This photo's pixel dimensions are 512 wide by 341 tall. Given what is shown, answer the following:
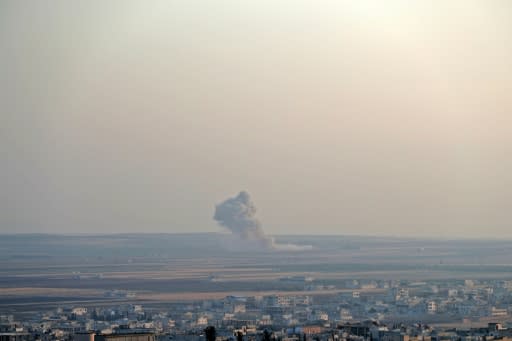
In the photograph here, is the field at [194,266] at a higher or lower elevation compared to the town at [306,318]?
higher

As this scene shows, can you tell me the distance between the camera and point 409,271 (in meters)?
90.0

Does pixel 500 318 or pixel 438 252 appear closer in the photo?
pixel 500 318

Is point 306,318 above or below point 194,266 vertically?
below

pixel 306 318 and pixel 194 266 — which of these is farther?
pixel 194 266

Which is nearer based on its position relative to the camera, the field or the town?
the town

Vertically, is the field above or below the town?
above

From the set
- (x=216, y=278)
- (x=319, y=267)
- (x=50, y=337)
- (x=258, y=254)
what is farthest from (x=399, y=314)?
(x=258, y=254)

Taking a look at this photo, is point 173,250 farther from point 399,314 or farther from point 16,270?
point 399,314

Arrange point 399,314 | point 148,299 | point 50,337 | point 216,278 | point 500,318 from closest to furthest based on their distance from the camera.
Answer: point 50,337 → point 500,318 → point 399,314 → point 148,299 → point 216,278

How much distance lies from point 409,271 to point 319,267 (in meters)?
7.90

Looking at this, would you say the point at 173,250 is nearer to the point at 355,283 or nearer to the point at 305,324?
the point at 355,283

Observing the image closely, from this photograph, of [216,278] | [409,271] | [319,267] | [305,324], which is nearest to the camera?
[305,324]

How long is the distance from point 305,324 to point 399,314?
335 inches

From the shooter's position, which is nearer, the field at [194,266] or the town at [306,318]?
the town at [306,318]
